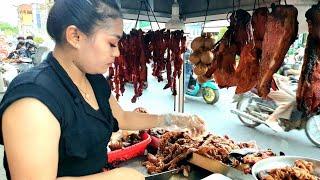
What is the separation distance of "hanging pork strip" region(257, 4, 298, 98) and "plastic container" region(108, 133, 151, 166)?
1.34 metres

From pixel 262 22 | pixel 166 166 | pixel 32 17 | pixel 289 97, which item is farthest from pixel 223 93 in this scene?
pixel 32 17

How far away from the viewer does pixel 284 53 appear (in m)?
1.40

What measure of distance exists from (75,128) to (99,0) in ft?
1.76

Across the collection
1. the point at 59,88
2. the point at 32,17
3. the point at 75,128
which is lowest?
the point at 75,128

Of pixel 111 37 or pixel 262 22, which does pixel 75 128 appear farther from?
pixel 262 22

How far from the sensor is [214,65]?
1.94m

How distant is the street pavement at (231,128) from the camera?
468 centimetres

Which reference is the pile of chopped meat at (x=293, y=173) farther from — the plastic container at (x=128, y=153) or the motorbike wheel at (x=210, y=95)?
the motorbike wheel at (x=210, y=95)

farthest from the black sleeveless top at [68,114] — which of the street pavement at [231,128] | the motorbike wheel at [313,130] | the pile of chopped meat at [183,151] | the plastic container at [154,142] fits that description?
the motorbike wheel at [313,130]

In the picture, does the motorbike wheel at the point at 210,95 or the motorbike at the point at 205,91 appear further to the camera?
the motorbike wheel at the point at 210,95

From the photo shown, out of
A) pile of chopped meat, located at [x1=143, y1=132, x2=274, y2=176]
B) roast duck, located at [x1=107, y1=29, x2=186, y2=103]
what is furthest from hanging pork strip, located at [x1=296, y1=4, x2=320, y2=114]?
roast duck, located at [x1=107, y1=29, x2=186, y2=103]

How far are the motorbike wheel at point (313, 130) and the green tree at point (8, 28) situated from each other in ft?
69.9

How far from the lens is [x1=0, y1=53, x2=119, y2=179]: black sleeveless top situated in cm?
94

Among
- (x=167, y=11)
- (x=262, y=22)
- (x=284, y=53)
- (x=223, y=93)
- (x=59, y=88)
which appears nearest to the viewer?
(x=59, y=88)
